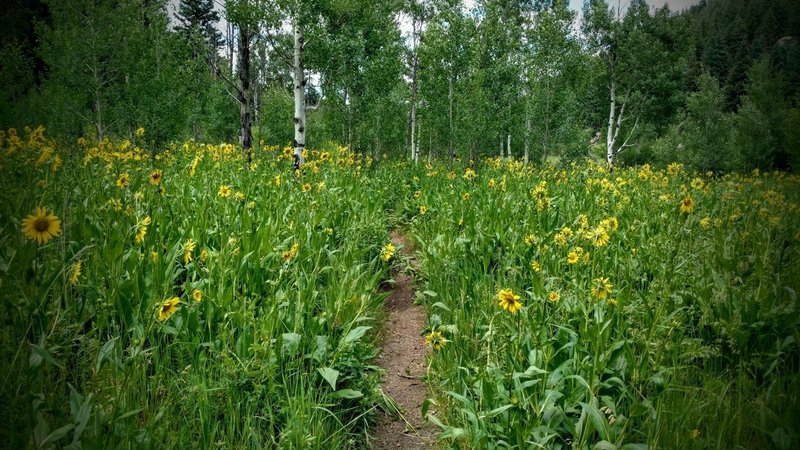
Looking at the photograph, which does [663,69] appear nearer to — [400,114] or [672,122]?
[672,122]

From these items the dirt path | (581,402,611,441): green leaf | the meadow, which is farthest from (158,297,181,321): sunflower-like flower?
(581,402,611,441): green leaf

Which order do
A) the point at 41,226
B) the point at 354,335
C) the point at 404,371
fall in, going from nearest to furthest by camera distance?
1. the point at 41,226
2. the point at 354,335
3. the point at 404,371

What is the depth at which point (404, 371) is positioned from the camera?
308cm

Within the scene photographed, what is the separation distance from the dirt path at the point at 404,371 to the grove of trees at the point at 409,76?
5823 mm

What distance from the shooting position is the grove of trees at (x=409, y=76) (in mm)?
11258

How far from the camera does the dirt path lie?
240 centimetres

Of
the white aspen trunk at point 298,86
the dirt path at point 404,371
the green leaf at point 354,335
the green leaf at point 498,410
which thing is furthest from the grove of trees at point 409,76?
the green leaf at point 498,410

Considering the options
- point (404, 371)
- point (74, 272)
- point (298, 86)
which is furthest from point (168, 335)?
point (298, 86)

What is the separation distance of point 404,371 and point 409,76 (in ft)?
81.7

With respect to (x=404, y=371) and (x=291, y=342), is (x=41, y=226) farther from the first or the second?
(x=404, y=371)

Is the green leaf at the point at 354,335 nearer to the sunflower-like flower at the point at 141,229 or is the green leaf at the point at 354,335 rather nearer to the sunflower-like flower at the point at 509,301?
the sunflower-like flower at the point at 509,301

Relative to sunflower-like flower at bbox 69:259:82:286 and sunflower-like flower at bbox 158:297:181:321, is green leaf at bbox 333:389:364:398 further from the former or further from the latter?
sunflower-like flower at bbox 69:259:82:286

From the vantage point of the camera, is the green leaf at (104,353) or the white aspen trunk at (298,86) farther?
the white aspen trunk at (298,86)

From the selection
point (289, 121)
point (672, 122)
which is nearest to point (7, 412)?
point (289, 121)
